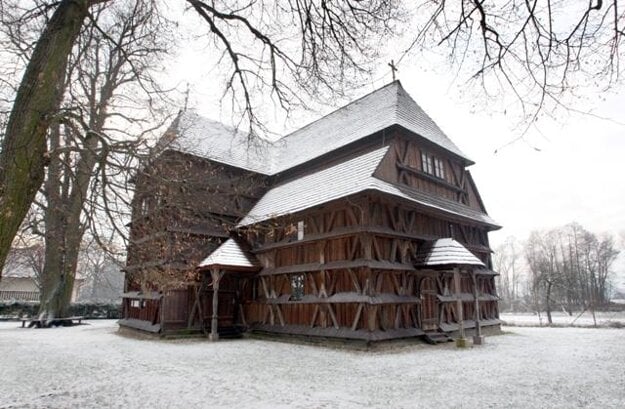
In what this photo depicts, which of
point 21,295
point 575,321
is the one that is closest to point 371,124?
point 575,321

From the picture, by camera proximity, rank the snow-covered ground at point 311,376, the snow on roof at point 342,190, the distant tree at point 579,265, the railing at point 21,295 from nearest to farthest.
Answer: the snow-covered ground at point 311,376, the snow on roof at point 342,190, the railing at point 21,295, the distant tree at point 579,265

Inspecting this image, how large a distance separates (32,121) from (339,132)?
13446mm

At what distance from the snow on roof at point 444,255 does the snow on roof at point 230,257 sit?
6546 millimetres

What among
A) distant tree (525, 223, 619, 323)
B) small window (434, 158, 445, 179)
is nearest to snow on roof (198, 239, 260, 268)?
small window (434, 158, 445, 179)

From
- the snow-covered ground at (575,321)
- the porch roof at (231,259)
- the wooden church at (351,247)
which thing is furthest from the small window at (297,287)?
the snow-covered ground at (575,321)

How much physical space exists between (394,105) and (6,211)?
535 inches

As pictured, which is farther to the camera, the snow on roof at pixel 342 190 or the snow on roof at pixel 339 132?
the snow on roof at pixel 339 132

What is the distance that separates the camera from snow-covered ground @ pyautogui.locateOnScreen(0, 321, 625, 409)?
5.75m

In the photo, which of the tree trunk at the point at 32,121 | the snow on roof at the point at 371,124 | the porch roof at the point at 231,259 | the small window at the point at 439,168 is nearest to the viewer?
the tree trunk at the point at 32,121

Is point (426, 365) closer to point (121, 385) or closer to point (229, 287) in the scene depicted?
point (121, 385)

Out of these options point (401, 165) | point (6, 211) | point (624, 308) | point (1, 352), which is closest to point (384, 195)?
point (401, 165)

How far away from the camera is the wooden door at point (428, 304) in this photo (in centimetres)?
1304

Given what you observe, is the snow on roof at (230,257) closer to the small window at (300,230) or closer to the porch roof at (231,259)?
the porch roof at (231,259)

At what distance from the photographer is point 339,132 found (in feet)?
55.2
